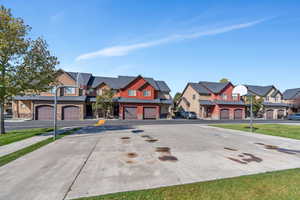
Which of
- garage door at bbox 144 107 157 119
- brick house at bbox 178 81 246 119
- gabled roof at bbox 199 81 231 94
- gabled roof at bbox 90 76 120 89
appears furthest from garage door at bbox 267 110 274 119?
gabled roof at bbox 90 76 120 89

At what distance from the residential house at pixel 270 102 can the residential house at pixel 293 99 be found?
2227 mm

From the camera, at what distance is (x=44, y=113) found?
25328mm

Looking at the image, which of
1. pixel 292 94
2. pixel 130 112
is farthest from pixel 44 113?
pixel 292 94

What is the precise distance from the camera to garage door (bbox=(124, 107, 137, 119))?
28778 mm

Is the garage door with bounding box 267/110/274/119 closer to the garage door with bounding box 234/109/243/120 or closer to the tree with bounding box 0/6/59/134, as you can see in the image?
the garage door with bounding box 234/109/243/120

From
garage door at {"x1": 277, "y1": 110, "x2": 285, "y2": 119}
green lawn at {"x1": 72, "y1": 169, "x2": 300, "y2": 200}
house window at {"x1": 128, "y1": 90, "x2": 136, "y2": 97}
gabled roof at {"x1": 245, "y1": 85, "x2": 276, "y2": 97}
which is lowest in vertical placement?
garage door at {"x1": 277, "y1": 110, "x2": 285, "y2": 119}

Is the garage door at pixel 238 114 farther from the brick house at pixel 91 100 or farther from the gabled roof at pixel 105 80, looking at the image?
the gabled roof at pixel 105 80

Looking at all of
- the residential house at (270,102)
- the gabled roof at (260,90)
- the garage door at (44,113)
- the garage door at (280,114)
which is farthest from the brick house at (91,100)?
the garage door at (280,114)

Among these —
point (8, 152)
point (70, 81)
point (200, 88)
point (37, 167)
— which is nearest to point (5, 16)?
point (8, 152)

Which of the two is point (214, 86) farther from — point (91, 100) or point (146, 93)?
point (91, 100)

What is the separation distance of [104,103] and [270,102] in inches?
1723

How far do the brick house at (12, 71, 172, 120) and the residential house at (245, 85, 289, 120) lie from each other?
25155mm

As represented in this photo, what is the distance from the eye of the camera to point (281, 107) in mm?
39406

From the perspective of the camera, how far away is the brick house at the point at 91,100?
83.6 ft
